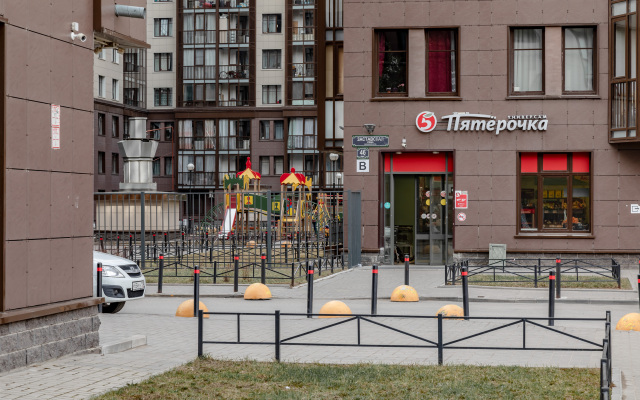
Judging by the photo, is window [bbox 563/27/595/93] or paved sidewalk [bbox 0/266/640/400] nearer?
paved sidewalk [bbox 0/266/640/400]

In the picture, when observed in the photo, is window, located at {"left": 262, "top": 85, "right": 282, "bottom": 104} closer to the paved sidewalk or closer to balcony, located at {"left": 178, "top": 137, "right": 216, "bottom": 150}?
balcony, located at {"left": 178, "top": 137, "right": 216, "bottom": 150}

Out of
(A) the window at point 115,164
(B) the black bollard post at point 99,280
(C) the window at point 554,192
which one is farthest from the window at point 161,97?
(B) the black bollard post at point 99,280

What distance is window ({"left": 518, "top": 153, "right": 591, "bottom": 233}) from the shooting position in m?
30.6

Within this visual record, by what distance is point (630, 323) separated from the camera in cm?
1442

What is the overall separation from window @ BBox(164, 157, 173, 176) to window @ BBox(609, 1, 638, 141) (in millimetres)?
53273

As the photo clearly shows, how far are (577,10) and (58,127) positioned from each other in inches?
895

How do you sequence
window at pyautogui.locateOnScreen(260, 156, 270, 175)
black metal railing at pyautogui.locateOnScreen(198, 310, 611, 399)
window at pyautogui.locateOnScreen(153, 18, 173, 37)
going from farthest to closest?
window at pyautogui.locateOnScreen(153, 18, 173, 37), window at pyautogui.locateOnScreen(260, 156, 270, 175), black metal railing at pyautogui.locateOnScreen(198, 310, 611, 399)

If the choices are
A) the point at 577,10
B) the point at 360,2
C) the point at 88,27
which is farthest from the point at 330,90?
the point at 88,27

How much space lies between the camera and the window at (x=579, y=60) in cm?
3059

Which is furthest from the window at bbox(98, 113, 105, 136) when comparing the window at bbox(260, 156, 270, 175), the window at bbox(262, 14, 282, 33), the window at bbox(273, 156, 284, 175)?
the window at bbox(262, 14, 282, 33)

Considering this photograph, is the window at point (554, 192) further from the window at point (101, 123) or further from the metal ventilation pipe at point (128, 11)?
the window at point (101, 123)

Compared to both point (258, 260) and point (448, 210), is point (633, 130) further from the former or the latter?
point (258, 260)

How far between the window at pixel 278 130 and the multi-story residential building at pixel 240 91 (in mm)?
82

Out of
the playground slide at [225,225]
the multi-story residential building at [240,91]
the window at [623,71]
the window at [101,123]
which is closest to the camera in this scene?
the window at [623,71]
